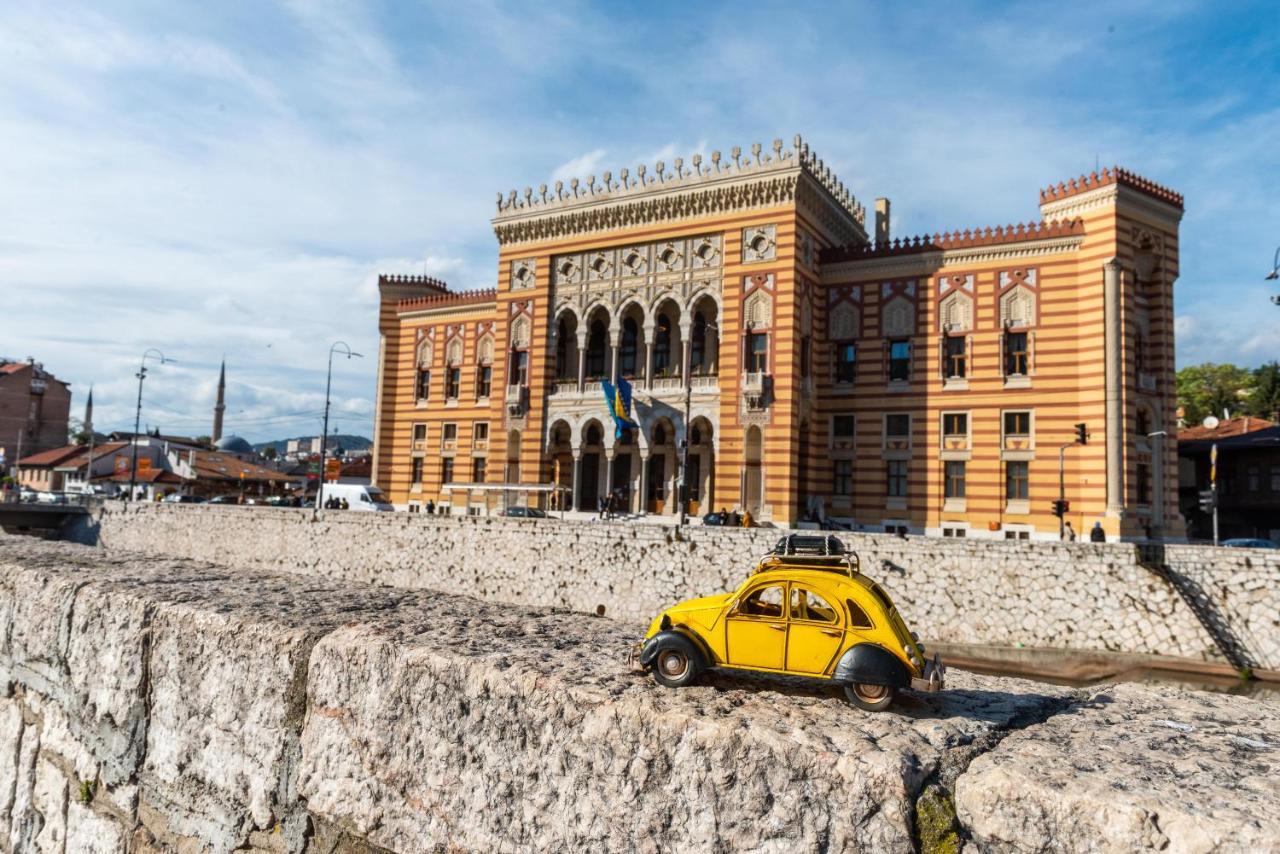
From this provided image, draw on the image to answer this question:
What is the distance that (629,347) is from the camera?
4041cm

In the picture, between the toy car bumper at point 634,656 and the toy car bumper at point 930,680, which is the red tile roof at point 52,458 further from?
the toy car bumper at point 930,680

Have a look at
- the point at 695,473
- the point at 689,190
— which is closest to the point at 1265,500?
the point at 695,473

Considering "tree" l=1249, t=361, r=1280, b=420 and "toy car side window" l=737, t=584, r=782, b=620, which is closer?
"toy car side window" l=737, t=584, r=782, b=620

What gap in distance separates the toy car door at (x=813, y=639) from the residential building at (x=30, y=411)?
3969 inches

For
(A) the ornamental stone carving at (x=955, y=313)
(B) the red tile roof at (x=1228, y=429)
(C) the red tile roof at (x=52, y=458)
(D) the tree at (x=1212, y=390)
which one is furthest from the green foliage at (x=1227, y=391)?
(C) the red tile roof at (x=52, y=458)

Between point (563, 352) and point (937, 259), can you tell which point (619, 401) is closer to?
point (563, 352)

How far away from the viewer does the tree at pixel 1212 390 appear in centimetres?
6750

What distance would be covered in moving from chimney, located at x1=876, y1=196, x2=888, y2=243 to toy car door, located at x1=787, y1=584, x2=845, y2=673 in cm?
4274

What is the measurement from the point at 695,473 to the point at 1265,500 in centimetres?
2839

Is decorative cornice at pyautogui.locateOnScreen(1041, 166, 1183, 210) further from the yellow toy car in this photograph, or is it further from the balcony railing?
the yellow toy car

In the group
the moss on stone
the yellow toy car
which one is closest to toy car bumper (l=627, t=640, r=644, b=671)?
the yellow toy car

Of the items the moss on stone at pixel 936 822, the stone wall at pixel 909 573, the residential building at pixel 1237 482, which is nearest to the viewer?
the moss on stone at pixel 936 822

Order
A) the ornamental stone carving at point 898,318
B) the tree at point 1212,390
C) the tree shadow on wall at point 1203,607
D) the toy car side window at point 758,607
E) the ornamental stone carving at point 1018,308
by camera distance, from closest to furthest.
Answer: the toy car side window at point 758,607
the tree shadow on wall at point 1203,607
the ornamental stone carving at point 1018,308
the ornamental stone carving at point 898,318
the tree at point 1212,390

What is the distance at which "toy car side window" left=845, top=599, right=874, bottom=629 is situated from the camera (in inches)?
147
